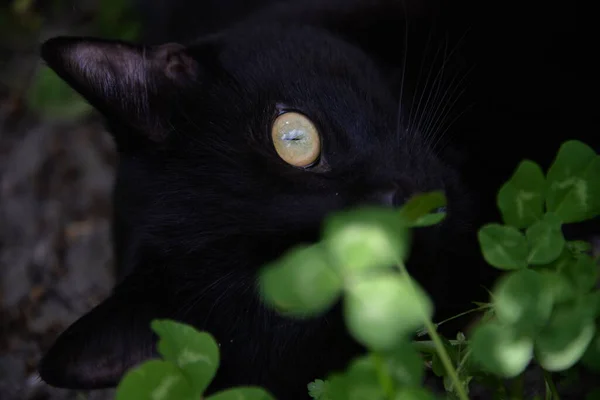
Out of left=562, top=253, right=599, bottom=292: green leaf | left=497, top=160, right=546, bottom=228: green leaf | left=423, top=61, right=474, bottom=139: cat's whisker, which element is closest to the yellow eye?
left=423, top=61, right=474, bottom=139: cat's whisker

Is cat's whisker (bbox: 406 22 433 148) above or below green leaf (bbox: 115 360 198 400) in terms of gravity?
above

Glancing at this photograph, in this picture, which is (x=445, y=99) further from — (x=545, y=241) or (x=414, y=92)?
(x=545, y=241)

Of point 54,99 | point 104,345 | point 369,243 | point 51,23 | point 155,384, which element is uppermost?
point 51,23

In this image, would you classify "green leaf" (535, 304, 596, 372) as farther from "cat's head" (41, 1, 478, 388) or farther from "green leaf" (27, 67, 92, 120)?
"green leaf" (27, 67, 92, 120)

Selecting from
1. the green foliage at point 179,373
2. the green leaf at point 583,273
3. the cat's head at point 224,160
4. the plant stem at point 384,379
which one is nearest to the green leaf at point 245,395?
the green foliage at point 179,373

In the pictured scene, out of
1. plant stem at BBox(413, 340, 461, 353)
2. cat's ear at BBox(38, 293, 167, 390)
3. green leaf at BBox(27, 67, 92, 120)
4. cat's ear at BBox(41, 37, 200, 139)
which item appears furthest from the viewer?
green leaf at BBox(27, 67, 92, 120)

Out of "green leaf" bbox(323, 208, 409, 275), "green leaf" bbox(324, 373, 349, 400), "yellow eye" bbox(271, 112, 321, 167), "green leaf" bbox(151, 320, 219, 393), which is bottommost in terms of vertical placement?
"green leaf" bbox(324, 373, 349, 400)

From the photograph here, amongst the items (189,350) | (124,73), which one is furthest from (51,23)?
(189,350)
